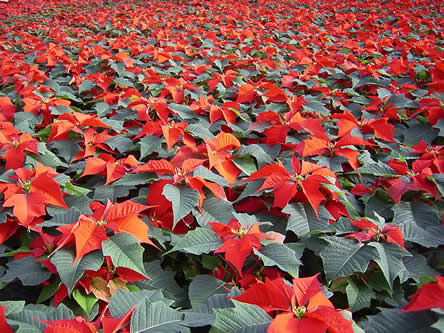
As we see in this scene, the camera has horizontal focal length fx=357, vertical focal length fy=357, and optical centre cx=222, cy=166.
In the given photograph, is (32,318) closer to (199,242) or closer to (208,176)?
(199,242)

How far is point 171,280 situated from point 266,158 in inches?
24.1

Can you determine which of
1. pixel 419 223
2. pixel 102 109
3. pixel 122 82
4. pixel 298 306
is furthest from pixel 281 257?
pixel 122 82

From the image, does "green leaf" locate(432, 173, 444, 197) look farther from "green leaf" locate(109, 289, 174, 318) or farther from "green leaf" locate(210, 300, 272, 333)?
"green leaf" locate(109, 289, 174, 318)

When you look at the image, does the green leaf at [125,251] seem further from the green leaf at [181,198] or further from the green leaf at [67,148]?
the green leaf at [67,148]

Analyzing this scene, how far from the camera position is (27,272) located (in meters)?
0.96

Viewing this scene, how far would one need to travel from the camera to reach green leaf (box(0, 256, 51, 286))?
94 centimetres

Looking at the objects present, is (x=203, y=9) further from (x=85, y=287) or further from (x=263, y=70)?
(x=85, y=287)

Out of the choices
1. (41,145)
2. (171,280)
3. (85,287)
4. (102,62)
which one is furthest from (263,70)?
(85,287)

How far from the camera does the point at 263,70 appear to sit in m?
2.40

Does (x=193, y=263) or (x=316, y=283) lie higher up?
(x=316, y=283)

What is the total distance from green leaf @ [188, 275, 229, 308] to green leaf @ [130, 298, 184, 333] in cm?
18

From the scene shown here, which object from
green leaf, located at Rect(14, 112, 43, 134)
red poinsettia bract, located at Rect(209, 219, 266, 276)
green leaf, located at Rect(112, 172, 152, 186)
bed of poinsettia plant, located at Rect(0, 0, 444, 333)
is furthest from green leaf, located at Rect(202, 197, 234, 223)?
green leaf, located at Rect(14, 112, 43, 134)

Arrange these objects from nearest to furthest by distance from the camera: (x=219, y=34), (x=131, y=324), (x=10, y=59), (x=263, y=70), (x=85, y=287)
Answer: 1. (x=131, y=324)
2. (x=85, y=287)
3. (x=263, y=70)
4. (x=10, y=59)
5. (x=219, y=34)

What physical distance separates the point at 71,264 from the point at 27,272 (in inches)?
6.2
